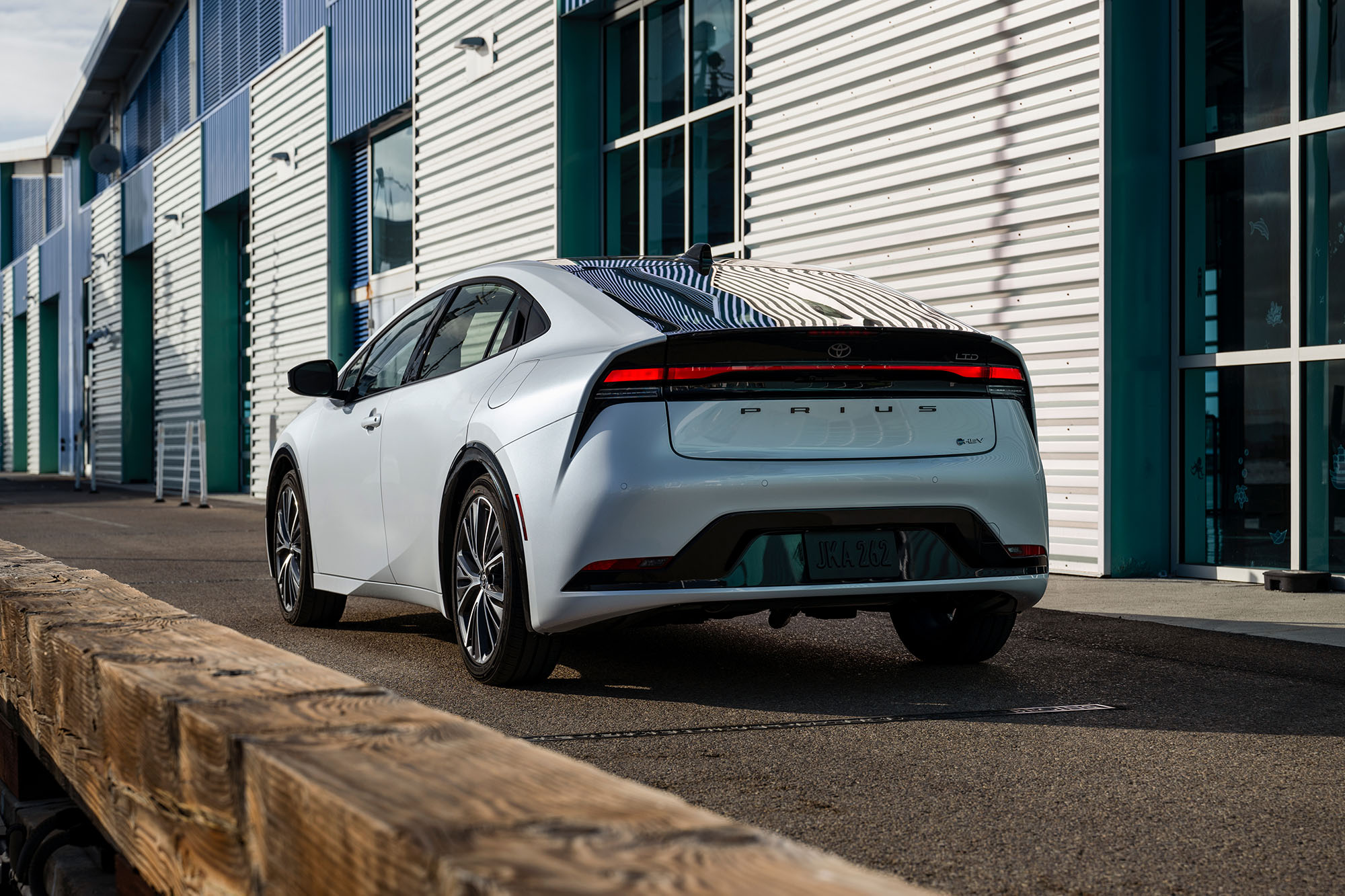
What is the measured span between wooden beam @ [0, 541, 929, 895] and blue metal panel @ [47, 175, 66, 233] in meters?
44.2

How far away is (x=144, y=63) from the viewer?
34.0 meters

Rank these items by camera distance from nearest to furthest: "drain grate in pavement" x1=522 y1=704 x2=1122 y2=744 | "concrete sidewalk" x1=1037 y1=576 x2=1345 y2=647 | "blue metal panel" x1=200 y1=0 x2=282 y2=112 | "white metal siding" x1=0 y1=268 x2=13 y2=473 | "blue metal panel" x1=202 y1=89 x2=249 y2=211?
"drain grate in pavement" x1=522 y1=704 x2=1122 y2=744 → "concrete sidewalk" x1=1037 y1=576 x2=1345 y2=647 → "blue metal panel" x1=200 y1=0 x2=282 y2=112 → "blue metal panel" x1=202 y1=89 x2=249 y2=211 → "white metal siding" x1=0 y1=268 x2=13 y2=473

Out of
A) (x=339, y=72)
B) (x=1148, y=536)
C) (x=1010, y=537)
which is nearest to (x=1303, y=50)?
(x=1148, y=536)

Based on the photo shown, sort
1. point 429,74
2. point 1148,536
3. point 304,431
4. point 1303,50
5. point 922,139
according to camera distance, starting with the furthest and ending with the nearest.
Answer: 1. point 429,74
2. point 922,139
3. point 1148,536
4. point 1303,50
5. point 304,431

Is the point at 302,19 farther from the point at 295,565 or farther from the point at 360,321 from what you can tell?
the point at 295,565

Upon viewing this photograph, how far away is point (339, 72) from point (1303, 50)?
1540 cm

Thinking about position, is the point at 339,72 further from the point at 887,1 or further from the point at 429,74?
the point at 887,1

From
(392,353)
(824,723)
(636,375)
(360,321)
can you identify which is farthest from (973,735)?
(360,321)

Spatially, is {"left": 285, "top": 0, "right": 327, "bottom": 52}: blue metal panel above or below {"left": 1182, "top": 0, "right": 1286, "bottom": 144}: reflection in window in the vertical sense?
above

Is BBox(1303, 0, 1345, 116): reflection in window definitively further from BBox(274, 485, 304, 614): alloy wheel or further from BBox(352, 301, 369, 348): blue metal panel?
BBox(352, 301, 369, 348): blue metal panel

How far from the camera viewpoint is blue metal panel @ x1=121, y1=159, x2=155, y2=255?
31.7 metres

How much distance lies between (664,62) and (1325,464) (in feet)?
26.5

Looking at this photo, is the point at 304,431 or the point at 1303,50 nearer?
the point at 304,431

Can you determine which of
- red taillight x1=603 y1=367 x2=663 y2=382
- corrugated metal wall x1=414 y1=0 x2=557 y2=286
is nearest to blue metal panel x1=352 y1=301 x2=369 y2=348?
corrugated metal wall x1=414 y1=0 x2=557 y2=286
